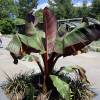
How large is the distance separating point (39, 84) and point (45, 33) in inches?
45.2

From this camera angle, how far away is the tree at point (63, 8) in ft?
253

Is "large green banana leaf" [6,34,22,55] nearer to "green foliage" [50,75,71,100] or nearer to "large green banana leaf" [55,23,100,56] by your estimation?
"large green banana leaf" [55,23,100,56]

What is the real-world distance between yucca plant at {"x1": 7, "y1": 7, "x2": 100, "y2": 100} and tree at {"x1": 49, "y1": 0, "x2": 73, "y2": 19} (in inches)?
2560

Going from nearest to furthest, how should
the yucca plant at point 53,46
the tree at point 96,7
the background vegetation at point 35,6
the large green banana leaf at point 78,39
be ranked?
the yucca plant at point 53,46
the large green banana leaf at point 78,39
the background vegetation at point 35,6
the tree at point 96,7

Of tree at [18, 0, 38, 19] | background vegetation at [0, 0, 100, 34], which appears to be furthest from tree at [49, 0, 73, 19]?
tree at [18, 0, 38, 19]

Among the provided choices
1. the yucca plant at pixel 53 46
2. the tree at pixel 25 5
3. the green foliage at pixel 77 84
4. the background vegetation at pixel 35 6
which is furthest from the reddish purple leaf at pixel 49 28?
the tree at pixel 25 5

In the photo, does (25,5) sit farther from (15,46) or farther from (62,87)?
(62,87)

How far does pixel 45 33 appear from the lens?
8.30 meters

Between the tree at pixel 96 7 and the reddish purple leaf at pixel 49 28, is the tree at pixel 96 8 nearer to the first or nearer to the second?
the tree at pixel 96 7

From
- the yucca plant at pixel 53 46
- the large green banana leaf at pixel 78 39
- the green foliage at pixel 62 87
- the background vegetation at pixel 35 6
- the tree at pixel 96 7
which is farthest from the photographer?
the tree at pixel 96 7

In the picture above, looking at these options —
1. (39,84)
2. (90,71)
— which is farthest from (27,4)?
(39,84)

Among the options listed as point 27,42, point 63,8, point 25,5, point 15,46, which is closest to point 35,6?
point 25,5

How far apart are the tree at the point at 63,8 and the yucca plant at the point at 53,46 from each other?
65.0m

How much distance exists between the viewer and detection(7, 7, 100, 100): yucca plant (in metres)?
7.73
